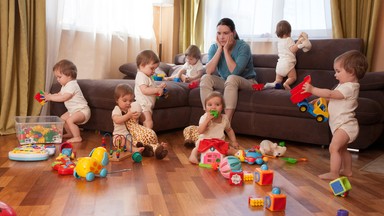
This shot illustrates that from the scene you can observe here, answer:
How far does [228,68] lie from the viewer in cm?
388

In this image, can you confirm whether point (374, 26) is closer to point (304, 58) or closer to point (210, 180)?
point (304, 58)

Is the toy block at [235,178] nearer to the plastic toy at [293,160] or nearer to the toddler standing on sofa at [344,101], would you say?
the toddler standing on sofa at [344,101]

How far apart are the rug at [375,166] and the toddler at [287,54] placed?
1143 millimetres

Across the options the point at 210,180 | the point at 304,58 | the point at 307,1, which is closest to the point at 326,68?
the point at 304,58

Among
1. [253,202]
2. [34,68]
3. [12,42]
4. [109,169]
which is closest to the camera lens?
[253,202]

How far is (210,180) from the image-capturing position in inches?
95.3

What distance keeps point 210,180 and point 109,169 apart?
635 mm

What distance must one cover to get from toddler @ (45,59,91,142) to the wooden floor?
627 millimetres

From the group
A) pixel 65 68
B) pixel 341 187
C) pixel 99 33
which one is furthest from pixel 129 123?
pixel 99 33

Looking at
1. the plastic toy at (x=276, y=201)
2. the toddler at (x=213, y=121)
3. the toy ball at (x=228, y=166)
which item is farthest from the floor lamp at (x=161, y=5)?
the plastic toy at (x=276, y=201)

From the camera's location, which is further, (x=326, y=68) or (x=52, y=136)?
(x=326, y=68)

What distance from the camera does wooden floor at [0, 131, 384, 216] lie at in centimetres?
191

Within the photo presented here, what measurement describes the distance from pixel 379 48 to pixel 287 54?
42.3 inches

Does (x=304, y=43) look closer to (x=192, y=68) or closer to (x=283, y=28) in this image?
(x=283, y=28)
